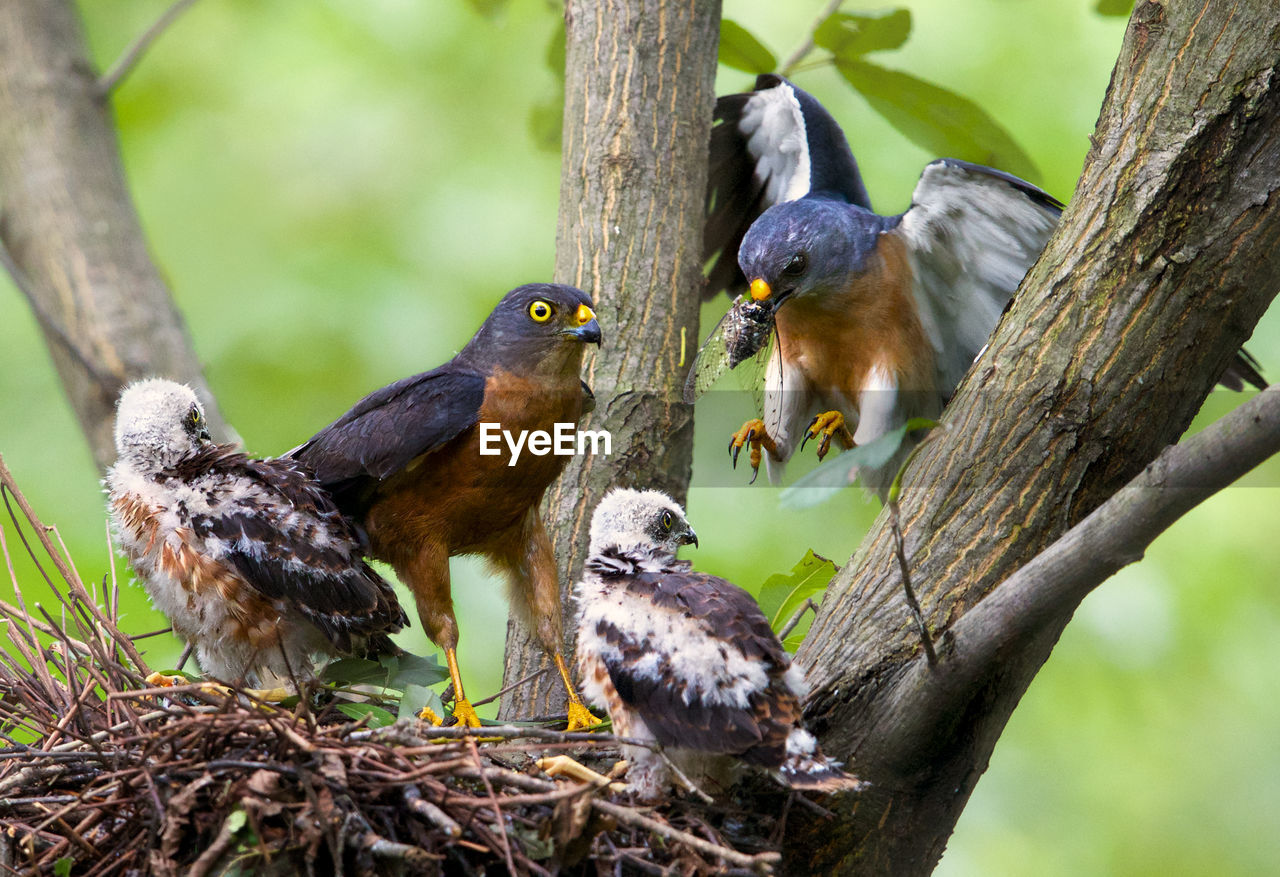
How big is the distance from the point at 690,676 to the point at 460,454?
4.77ft

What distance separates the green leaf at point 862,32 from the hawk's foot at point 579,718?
9.97 ft

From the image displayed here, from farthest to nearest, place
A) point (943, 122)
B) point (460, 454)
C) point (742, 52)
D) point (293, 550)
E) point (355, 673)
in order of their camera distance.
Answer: point (742, 52) < point (943, 122) < point (460, 454) < point (355, 673) < point (293, 550)

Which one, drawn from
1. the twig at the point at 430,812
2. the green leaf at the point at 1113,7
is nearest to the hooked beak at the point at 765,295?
the green leaf at the point at 1113,7

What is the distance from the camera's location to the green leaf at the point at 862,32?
513 cm

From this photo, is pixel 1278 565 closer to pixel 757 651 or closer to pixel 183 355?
pixel 757 651

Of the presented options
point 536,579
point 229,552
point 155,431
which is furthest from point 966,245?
point 155,431

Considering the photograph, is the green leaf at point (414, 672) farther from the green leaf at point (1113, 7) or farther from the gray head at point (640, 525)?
Answer: the green leaf at point (1113, 7)

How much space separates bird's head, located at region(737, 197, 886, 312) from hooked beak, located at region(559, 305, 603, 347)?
0.76 meters

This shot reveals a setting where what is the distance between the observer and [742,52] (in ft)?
18.6

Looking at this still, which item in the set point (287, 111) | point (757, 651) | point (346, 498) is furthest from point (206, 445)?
point (287, 111)

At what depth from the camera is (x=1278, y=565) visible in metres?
8.45

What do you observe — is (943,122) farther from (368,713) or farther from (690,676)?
(368,713)

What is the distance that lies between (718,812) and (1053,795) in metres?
6.05

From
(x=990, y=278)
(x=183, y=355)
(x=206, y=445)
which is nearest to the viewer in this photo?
(x=206, y=445)
